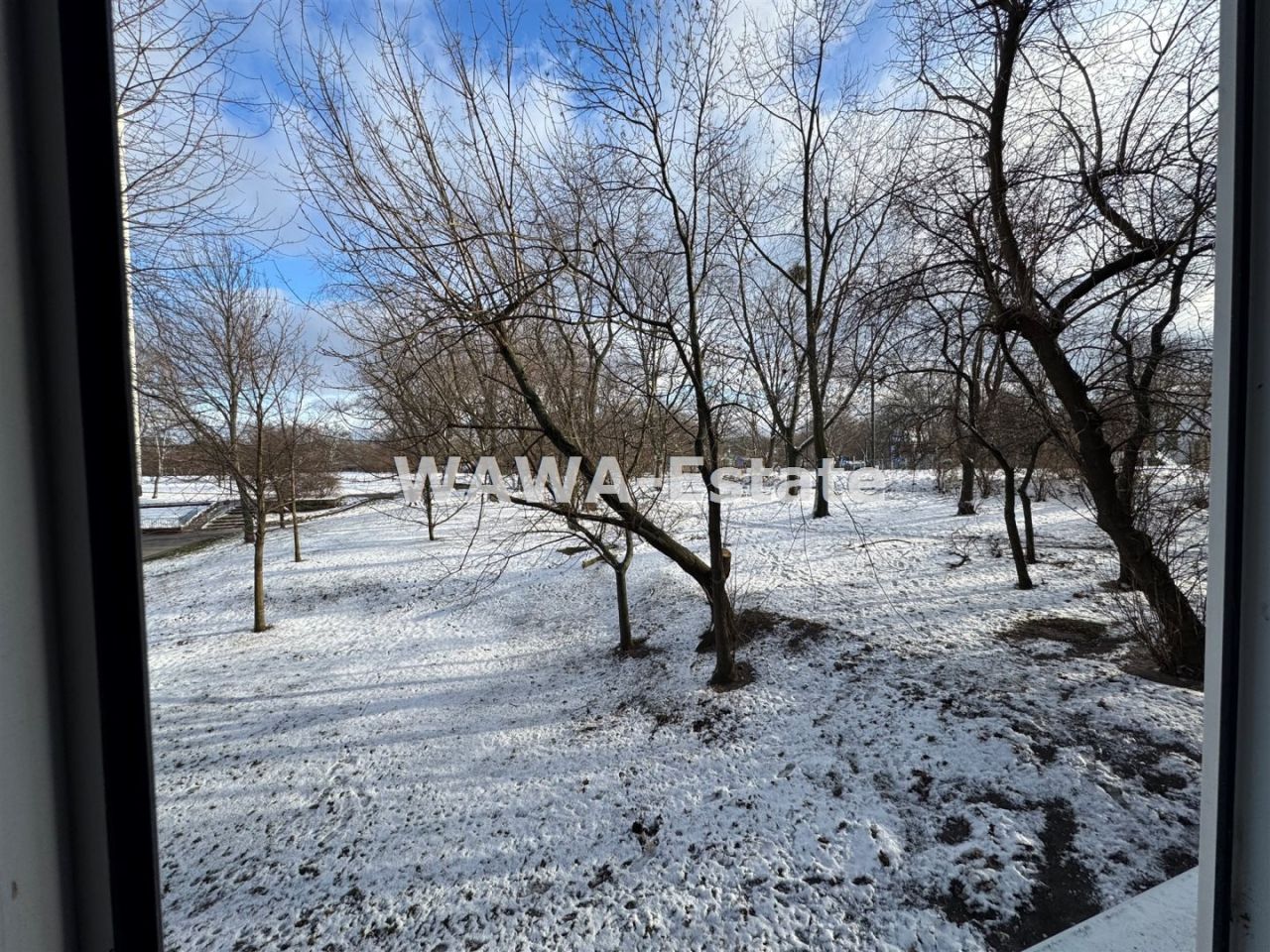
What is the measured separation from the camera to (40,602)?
1.32ft

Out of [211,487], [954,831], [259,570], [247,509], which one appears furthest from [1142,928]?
[211,487]

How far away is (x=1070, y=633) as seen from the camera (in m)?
4.14

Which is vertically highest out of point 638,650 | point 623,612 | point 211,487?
point 211,487

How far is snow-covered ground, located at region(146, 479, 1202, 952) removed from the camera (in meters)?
2.06

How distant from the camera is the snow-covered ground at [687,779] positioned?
2.06 m

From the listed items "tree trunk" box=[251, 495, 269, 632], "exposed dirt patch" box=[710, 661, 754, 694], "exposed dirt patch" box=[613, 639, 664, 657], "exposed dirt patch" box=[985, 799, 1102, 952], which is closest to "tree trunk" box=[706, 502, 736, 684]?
"exposed dirt patch" box=[710, 661, 754, 694]

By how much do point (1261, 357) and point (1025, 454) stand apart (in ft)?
21.5

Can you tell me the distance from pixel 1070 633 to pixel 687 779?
12.5ft

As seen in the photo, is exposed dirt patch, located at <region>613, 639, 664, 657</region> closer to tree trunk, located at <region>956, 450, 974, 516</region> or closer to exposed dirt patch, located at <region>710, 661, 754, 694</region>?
exposed dirt patch, located at <region>710, 661, 754, 694</region>

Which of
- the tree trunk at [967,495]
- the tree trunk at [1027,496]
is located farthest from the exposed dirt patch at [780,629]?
the tree trunk at [967,495]

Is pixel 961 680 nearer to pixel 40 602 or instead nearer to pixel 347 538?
pixel 40 602

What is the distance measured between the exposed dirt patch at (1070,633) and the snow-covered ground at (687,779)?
7cm

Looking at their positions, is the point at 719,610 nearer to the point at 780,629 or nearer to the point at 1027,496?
the point at 780,629

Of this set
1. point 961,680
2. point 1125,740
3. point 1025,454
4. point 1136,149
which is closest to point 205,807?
point 961,680
